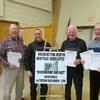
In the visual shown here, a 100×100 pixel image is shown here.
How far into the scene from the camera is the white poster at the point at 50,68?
4.25m

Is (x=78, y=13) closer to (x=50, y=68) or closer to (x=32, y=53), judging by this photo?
(x=32, y=53)

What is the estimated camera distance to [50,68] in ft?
14.0

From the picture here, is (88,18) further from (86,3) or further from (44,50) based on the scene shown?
(44,50)

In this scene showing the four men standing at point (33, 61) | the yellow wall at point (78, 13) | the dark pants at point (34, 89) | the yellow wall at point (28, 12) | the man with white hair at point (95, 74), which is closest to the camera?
the man with white hair at point (95, 74)

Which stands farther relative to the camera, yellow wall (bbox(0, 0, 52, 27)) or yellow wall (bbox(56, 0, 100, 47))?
yellow wall (bbox(56, 0, 100, 47))

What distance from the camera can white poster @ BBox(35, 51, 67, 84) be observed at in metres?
4.25

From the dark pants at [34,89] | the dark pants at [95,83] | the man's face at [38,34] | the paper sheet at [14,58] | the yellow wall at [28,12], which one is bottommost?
the dark pants at [34,89]

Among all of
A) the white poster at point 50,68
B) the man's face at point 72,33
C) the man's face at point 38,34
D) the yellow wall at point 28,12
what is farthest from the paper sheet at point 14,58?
the yellow wall at point 28,12

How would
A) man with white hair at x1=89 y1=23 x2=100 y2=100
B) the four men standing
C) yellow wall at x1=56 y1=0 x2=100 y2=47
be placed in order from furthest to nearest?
1. yellow wall at x1=56 y1=0 x2=100 y2=47
2. the four men standing
3. man with white hair at x1=89 y1=23 x2=100 y2=100

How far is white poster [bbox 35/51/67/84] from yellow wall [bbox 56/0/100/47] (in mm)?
6655

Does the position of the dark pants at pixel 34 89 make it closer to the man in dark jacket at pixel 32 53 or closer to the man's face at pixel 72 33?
the man in dark jacket at pixel 32 53

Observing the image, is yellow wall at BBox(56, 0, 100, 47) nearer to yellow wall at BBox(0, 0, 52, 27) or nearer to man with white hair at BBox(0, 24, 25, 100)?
yellow wall at BBox(0, 0, 52, 27)

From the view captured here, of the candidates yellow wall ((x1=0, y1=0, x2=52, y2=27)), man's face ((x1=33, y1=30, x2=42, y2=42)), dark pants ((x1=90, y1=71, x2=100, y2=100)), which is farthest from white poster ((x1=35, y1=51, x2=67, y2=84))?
yellow wall ((x1=0, y1=0, x2=52, y2=27))

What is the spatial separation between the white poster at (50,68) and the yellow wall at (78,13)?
665 cm
